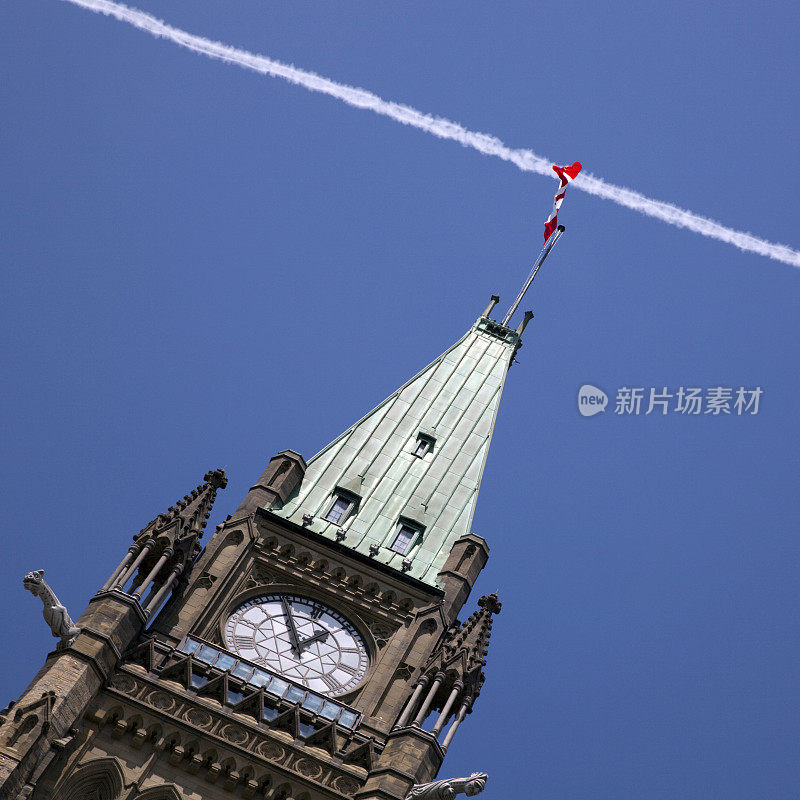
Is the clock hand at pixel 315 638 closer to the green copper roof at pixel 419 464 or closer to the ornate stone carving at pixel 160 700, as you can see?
the green copper roof at pixel 419 464

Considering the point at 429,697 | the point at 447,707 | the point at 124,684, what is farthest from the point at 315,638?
the point at 124,684

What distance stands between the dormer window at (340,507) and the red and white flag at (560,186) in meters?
23.0

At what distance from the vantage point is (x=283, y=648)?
234 feet

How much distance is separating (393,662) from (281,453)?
12638 mm

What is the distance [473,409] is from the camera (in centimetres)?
8769

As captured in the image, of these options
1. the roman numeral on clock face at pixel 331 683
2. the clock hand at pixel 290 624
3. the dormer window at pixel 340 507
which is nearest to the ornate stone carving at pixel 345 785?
the roman numeral on clock face at pixel 331 683

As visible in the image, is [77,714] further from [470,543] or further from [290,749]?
[470,543]

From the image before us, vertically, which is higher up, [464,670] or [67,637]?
[464,670]

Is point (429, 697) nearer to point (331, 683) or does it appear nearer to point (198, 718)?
point (331, 683)

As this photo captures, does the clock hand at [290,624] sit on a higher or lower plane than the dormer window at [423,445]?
lower

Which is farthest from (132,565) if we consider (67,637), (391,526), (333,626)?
(391,526)

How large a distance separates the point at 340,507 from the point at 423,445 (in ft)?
24.0

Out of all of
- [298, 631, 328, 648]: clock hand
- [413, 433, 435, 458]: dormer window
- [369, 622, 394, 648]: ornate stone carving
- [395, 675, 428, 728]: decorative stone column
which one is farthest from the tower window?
[395, 675, 428, 728]: decorative stone column

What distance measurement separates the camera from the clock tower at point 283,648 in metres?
64.1
